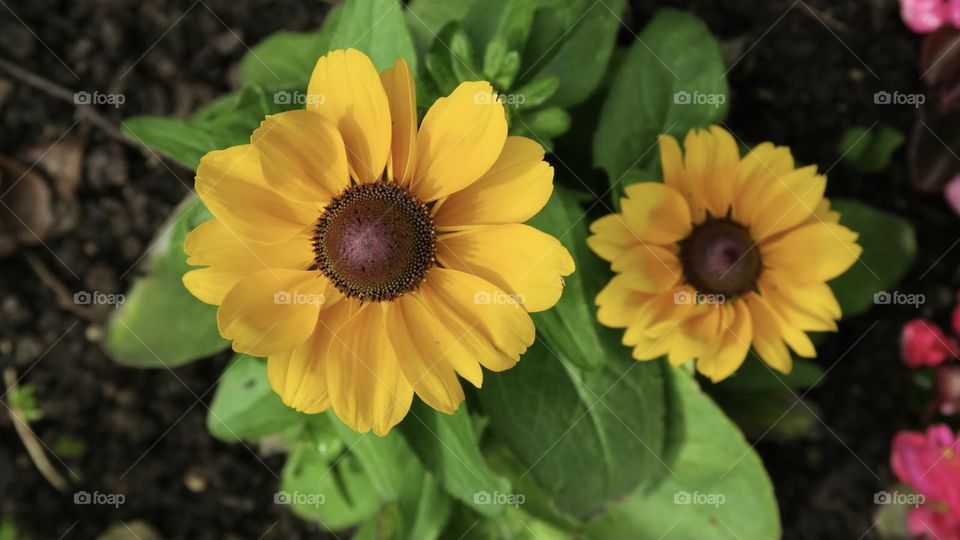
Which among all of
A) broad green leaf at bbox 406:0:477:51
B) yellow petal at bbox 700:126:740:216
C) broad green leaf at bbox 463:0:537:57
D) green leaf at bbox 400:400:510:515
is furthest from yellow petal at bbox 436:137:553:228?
broad green leaf at bbox 406:0:477:51

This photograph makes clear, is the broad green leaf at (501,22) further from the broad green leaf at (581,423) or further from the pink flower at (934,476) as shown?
the pink flower at (934,476)

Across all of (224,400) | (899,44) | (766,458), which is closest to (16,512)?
(224,400)

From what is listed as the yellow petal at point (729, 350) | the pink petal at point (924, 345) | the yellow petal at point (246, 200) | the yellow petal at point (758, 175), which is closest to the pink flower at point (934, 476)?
the pink petal at point (924, 345)

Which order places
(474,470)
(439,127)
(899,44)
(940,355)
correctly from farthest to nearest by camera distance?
(899,44) → (940,355) → (474,470) → (439,127)

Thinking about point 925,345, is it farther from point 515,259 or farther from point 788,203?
point 515,259

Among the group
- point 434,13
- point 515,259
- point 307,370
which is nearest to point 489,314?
point 515,259

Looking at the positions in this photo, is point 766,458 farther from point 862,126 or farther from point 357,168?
point 357,168
